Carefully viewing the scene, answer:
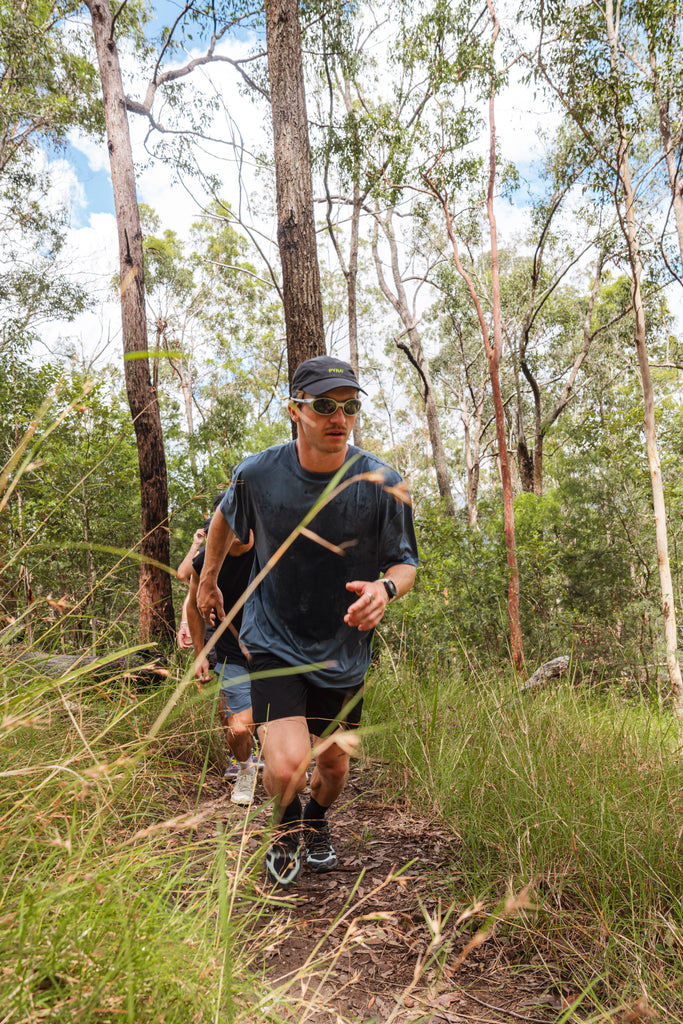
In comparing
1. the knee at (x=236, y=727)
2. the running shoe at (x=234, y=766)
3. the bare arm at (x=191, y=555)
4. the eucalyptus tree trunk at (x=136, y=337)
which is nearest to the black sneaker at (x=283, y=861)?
the knee at (x=236, y=727)

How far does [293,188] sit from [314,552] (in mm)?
4233

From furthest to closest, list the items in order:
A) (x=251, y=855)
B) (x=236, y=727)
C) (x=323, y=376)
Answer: (x=236, y=727)
(x=323, y=376)
(x=251, y=855)

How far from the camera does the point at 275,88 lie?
598 centimetres

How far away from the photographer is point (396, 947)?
255 centimetres

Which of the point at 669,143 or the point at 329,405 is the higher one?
the point at 669,143

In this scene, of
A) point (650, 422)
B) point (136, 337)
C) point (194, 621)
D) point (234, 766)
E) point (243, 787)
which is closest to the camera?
point (194, 621)

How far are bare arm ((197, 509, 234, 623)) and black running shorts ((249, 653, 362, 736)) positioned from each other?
0.99ft

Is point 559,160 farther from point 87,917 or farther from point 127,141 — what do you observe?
point 87,917

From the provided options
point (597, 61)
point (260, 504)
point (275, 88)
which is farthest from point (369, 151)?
point (260, 504)

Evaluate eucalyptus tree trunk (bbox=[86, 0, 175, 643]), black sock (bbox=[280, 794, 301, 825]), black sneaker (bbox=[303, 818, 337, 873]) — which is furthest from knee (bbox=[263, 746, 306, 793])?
eucalyptus tree trunk (bbox=[86, 0, 175, 643])

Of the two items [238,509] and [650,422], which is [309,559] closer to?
[238,509]

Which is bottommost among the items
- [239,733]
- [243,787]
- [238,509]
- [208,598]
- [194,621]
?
[243,787]

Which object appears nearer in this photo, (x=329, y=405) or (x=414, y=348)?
(x=329, y=405)

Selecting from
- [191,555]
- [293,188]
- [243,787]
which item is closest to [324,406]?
[191,555]
